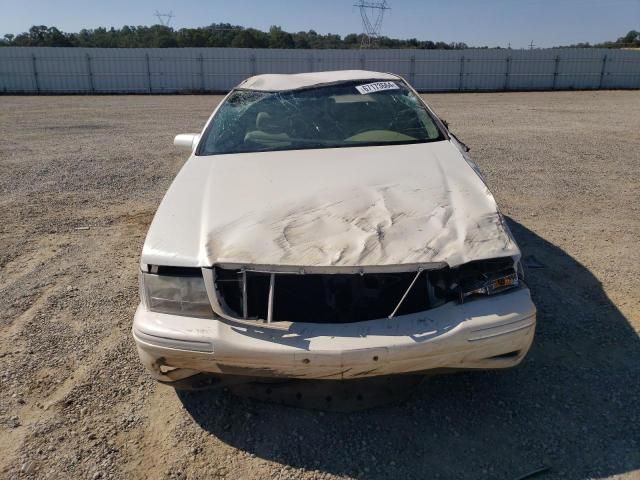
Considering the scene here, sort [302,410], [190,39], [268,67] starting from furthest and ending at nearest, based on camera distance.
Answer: [190,39], [268,67], [302,410]

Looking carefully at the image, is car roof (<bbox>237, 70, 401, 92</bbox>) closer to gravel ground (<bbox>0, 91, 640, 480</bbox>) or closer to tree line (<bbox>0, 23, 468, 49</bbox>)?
gravel ground (<bbox>0, 91, 640, 480</bbox>)

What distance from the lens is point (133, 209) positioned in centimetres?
574

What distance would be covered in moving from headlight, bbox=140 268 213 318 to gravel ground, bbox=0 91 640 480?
64 centimetres

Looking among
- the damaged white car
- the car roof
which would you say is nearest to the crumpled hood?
the damaged white car

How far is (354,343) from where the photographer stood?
2.05 m

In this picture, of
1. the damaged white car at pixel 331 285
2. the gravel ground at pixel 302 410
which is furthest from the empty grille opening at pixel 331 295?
the gravel ground at pixel 302 410

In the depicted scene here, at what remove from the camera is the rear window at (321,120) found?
3543 millimetres

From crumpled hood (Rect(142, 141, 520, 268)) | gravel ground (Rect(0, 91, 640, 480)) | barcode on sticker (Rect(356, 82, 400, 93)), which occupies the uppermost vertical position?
barcode on sticker (Rect(356, 82, 400, 93))

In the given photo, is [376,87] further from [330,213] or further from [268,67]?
[268,67]

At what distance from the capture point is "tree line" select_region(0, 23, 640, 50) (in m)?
45.1

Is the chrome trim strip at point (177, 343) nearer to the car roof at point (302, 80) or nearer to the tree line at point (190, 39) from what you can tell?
the car roof at point (302, 80)

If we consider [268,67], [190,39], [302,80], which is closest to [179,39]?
[190,39]

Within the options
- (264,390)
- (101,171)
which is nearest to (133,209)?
(101,171)

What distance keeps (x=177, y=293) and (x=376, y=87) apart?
8.71 feet
